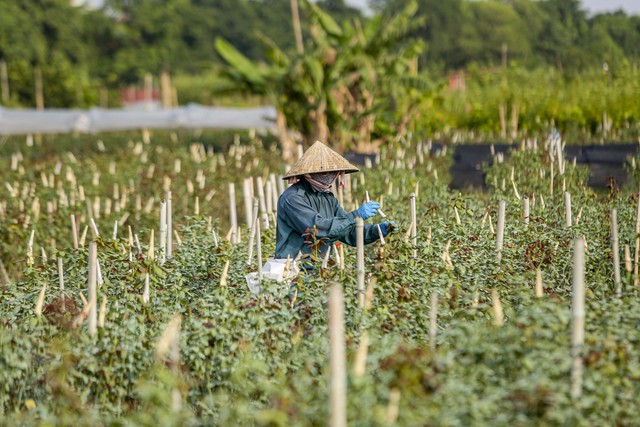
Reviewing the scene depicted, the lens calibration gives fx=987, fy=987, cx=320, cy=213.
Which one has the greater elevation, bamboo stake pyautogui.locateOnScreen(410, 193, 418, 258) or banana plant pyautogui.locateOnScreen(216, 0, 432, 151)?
banana plant pyautogui.locateOnScreen(216, 0, 432, 151)

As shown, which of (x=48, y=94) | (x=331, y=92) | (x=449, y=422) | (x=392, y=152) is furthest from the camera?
(x=48, y=94)

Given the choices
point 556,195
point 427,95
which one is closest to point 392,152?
point 556,195

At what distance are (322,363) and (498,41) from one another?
3001 centimetres

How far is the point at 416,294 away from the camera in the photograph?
5.04m

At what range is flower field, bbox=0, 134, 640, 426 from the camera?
3.44m

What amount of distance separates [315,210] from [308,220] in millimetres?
166

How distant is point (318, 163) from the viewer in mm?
5438

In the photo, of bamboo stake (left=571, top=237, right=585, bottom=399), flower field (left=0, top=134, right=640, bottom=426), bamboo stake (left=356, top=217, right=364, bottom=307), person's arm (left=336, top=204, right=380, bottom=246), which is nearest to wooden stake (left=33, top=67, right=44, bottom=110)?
flower field (left=0, top=134, right=640, bottom=426)

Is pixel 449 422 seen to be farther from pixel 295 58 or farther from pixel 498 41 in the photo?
pixel 498 41

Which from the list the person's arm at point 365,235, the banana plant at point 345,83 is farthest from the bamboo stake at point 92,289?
the banana plant at point 345,83

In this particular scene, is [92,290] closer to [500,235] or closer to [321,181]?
[321,181]

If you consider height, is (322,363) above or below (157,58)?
below

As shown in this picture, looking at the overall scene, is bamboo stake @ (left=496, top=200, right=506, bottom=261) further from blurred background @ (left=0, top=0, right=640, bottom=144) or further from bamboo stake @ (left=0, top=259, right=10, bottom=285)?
blurred background @ (left=0, top=0, right=640, bottom=144)

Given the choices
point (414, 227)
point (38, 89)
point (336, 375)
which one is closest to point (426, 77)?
point (414, 227)
